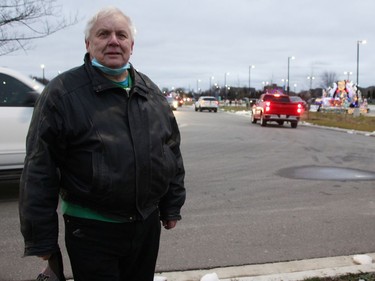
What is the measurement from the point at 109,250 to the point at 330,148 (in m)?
12.2

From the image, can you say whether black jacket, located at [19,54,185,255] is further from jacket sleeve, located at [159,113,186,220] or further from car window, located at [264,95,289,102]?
car window, located at [264,95,289,102]

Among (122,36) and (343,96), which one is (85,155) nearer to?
(122,36)

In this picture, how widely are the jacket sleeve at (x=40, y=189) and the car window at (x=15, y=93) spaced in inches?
178

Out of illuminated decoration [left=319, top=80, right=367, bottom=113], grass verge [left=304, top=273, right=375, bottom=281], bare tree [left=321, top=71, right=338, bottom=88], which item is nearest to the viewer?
grass verge [left=304, top=273, right=375, bottom=281]

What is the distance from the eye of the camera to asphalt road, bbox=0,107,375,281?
14.3 ft

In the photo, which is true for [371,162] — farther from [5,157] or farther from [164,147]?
[164,147]

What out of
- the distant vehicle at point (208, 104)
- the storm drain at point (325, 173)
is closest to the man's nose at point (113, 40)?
the storm drain at point (325, 173)

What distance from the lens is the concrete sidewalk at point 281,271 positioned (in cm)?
374

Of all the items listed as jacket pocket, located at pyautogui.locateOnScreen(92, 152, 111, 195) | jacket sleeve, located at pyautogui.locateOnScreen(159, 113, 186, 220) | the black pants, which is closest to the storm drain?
jacket sleeve, located at pyautogui.locateOnScreen(159, 113, 186, 220)

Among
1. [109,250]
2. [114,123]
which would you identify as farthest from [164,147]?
[109,250]

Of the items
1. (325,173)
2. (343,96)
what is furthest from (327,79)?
(325,173)

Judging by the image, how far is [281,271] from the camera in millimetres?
3941

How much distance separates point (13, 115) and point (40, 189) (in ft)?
15.0

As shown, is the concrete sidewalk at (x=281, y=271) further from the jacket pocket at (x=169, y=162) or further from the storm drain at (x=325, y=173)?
the storm drain at (x=325, y=173)
